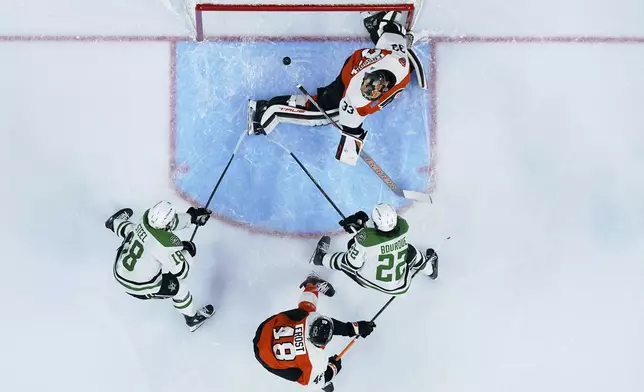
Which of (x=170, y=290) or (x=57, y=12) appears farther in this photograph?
(x=57, y=12)

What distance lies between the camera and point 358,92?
3.65m

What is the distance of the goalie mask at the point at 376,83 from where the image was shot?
3.60 meters

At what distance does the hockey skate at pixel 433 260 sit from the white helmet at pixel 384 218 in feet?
2.62

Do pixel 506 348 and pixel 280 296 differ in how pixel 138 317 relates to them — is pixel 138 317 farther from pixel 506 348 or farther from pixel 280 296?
pixel 506 348

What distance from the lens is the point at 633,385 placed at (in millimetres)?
4445

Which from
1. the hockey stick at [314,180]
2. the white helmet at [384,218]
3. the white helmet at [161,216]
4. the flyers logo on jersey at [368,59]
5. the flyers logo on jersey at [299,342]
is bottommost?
the flyers logo on jersey at [299,342]

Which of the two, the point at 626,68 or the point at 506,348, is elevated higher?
the point at 626,68

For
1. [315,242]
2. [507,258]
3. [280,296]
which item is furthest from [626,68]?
[280,296]

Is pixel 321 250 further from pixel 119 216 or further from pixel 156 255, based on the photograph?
pixel 119 216

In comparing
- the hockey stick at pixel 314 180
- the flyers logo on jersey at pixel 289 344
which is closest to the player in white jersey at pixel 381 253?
the hockey stick at pixel 314 180

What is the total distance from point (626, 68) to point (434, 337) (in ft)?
8.64

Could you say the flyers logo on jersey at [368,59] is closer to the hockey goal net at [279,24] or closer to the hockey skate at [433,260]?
the hockey goal net at [279,24]

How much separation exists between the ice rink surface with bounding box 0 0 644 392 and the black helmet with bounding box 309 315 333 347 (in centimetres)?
95

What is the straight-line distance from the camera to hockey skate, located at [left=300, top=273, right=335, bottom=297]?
4.25m
